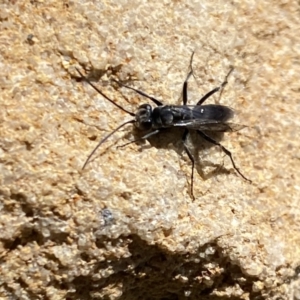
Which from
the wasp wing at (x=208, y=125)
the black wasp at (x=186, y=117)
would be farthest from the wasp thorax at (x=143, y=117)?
the wasp wing at (x=208, y=125)

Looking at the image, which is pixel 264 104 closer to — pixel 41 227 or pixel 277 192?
pixel 277 192

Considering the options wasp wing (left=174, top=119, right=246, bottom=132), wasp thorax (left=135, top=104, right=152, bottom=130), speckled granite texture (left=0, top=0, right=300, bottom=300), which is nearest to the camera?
speckled granite texture (left=0, top=0, right=300, bottom=300)

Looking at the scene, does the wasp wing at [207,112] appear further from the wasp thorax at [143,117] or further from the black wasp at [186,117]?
the wasp thorax at [143,117]

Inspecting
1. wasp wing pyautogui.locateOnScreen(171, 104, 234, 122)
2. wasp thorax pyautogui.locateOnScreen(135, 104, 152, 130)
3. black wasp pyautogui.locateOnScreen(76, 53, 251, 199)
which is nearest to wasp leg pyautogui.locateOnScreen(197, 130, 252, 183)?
black wasp pyautogui.locateOnScreen(76, 53, 251, 199)

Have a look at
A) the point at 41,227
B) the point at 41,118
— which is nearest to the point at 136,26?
the point at 41,118

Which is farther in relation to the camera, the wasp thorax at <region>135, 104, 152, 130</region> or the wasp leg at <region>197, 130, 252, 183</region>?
the wasp leg at <region>197, 130, 252, 183</region>

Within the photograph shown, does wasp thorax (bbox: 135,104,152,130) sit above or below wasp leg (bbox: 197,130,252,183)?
above

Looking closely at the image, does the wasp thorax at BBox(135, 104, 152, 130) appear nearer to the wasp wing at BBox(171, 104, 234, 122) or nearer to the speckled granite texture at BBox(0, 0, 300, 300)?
the speckled granite texture at BBox(0, 0, 300, 300)
